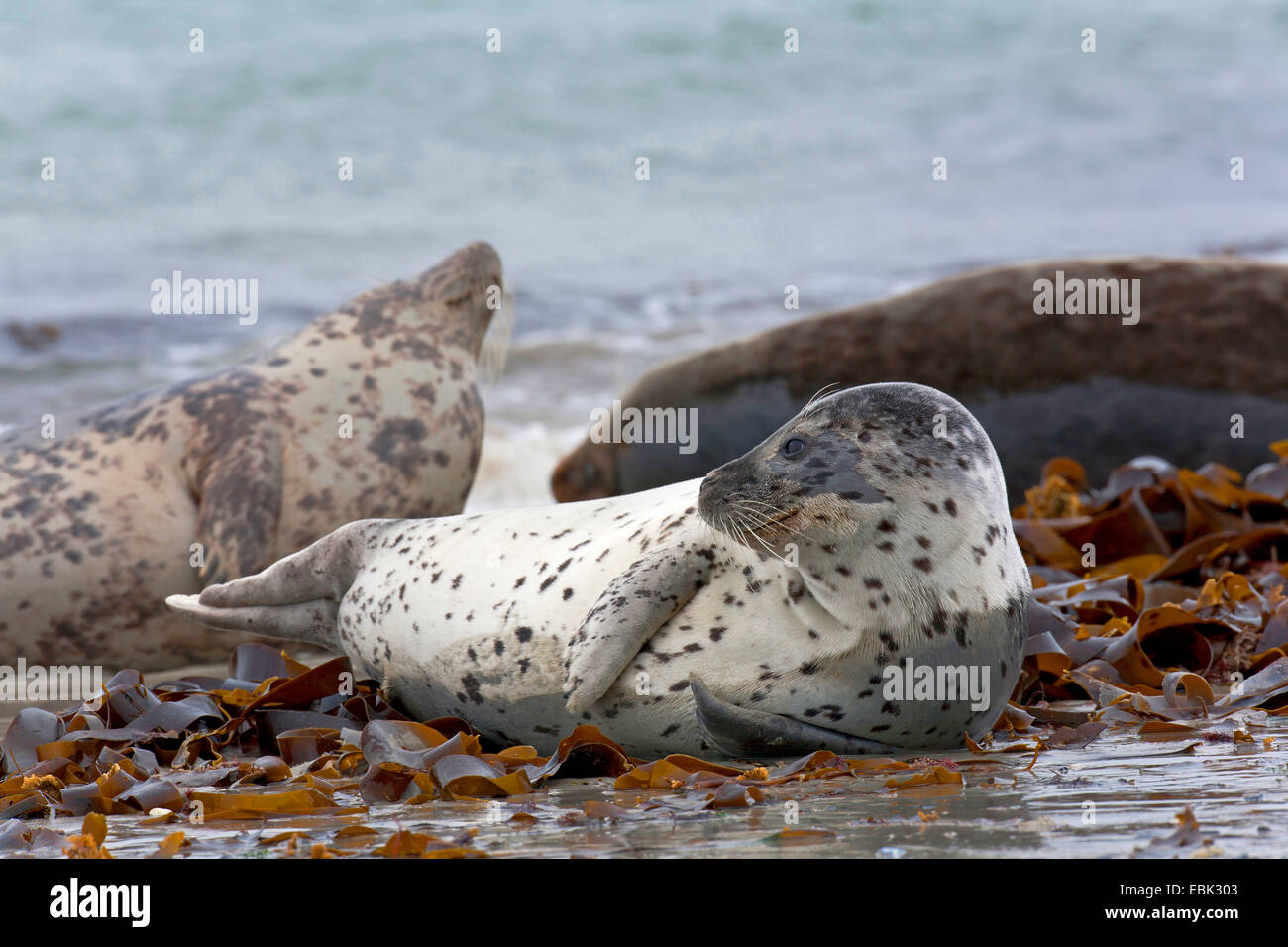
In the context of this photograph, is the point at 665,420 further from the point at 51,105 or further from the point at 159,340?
the point at 51,105

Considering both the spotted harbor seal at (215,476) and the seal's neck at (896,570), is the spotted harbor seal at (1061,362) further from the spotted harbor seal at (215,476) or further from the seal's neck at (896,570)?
the seal's neck at (896,570)

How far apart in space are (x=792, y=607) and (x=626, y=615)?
1.14 feet

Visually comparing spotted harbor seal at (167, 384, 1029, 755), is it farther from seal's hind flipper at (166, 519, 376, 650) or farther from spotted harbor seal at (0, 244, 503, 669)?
spotted harbor seal at (0, 244, 503, 669)

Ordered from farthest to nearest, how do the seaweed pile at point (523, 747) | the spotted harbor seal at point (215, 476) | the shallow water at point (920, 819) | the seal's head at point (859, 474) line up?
1. the spotted harbor seal at point (215, 476)
2. the seal's head at point (859, 474)
3. the seaweed pile at point (523, 747)
4. the shallow water at point (920, 819)

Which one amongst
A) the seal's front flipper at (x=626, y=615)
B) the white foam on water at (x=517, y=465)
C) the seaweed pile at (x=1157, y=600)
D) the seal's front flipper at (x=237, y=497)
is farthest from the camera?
the white foam on water at (x=517, y=465)

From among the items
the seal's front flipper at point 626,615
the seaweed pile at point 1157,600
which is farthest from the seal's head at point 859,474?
the seaweed pile at point 1157,600

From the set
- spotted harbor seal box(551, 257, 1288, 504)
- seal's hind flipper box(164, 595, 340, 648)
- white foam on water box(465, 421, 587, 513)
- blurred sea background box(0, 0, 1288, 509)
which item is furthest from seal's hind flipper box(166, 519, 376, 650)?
blurred sea background box(0, 0, 1288, 509)

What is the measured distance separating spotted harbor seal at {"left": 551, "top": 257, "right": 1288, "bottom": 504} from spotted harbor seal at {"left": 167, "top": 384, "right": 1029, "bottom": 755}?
390 centimetres

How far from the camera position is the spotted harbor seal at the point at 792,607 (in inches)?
113

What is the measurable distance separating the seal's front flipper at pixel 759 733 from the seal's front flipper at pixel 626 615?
0.17 metres

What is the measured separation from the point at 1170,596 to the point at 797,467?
197cm

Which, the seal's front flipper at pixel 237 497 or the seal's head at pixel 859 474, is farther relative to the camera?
the seal's front flipper at pixel 237 497

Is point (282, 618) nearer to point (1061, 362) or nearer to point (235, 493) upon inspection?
point (235, 493)

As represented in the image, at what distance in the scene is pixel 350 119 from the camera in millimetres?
21875
